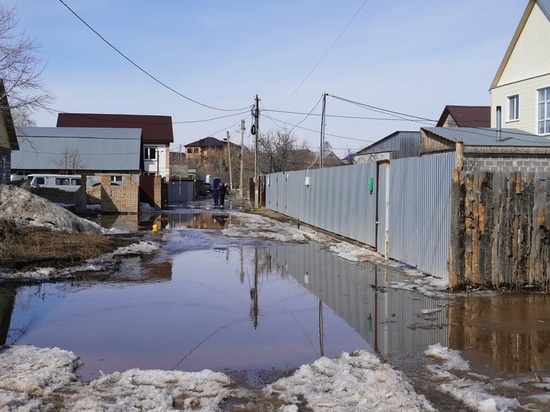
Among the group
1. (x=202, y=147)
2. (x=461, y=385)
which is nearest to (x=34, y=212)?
(x=461, y=385)

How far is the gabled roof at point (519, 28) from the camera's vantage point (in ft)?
88.0

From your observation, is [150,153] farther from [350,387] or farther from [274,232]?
[350,387]

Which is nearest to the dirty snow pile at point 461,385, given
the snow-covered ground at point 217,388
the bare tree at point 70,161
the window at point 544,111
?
the snow-covered ground at point 217,388

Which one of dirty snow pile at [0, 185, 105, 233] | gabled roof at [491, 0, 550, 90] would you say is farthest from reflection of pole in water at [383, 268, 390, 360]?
gabled roof at [491, 0, 550, 90]

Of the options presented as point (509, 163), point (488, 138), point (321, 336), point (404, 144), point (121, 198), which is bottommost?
point (321, 336)

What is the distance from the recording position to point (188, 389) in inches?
232

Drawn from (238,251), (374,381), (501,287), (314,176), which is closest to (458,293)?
(501,287)

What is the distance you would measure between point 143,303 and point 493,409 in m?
6.29

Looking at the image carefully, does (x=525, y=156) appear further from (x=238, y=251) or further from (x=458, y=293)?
(x=458, y=293)

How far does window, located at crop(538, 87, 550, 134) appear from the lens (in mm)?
26594

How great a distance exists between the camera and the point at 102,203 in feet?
118

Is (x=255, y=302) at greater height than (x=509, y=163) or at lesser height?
lesser

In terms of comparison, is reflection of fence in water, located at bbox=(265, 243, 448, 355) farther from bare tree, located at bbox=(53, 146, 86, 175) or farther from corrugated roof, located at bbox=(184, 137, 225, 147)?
corrugated roof, located at bbox=(184, 137, 225, 147)

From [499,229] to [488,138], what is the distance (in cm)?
1299
